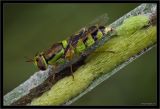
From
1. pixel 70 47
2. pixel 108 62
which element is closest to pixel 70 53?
pixel 70 47

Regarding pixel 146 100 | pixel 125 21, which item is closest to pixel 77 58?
pixel 125 21

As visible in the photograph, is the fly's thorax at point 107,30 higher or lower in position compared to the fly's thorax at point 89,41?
higher

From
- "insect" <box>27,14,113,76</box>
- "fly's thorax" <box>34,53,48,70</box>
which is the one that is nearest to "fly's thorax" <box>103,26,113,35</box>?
"insect" <box>27,14,113,76</box>

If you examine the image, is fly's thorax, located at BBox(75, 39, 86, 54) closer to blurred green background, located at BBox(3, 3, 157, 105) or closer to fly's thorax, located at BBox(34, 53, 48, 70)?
fly's thorax, located at BBox(34, 53, 48, 70)

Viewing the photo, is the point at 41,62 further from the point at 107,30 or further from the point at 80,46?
the point at 107,30

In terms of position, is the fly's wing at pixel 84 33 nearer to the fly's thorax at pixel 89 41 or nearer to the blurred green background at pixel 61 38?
the fly's thorax at pixel 89 41

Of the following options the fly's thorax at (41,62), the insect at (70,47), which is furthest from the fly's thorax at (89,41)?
the fly's thorax at (41,62)


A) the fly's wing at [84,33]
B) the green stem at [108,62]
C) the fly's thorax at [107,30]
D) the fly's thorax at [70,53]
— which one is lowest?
the green stem at [108,62]

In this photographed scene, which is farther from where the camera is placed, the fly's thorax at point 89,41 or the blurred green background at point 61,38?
the blurred green background at point 61,38
